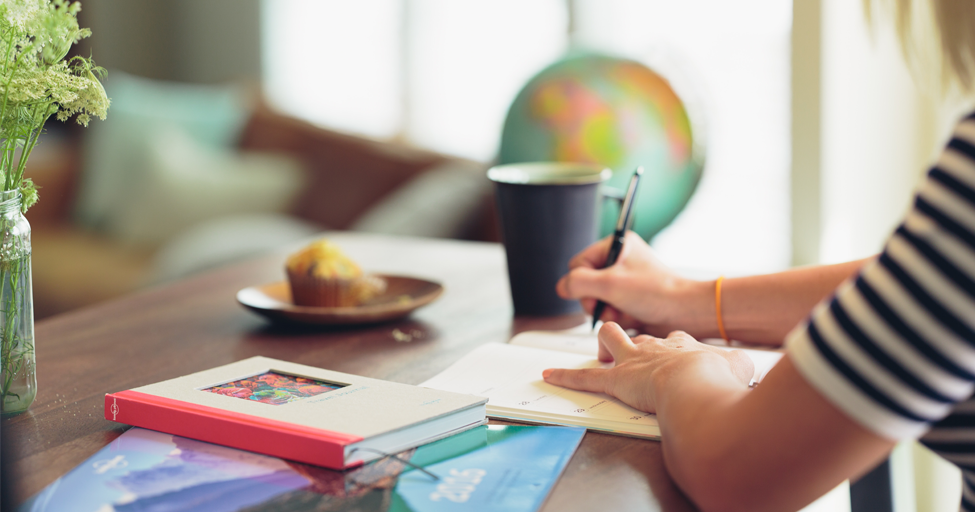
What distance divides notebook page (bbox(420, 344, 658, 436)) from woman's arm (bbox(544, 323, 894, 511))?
0.07 meters

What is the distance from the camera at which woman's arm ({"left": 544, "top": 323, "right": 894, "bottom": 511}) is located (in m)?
0.43

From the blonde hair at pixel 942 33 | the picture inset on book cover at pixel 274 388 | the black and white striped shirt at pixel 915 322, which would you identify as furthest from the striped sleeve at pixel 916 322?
the picture inset on book cover at pixel 274 388

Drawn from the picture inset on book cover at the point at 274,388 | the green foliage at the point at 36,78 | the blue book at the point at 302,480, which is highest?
the green foliage at the point at 36,78

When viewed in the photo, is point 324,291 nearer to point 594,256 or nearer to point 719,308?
point 594,256

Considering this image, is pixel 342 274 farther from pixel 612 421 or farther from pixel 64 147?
pixel 64 147

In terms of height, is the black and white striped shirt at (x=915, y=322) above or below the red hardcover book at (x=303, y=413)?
above

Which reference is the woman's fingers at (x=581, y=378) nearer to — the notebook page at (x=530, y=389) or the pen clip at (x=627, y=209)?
the notebook page at (x=530, y=389)

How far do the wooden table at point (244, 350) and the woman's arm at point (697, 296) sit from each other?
0.07 m

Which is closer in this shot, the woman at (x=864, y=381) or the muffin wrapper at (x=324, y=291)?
the woman at (x=864, y=381)

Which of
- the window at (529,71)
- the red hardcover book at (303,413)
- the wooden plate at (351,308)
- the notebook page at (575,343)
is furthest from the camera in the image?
the window at (529,71)

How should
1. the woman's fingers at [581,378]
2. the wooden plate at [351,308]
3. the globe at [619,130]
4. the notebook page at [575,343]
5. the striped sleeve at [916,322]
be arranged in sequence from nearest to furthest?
the striped sleeve at [916,322] < the woman's fingers at [581,378] < the notebook page at [575,343] < the wooden plate at [351,308] < the globe at [619,130]

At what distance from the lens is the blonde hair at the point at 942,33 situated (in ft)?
1.64

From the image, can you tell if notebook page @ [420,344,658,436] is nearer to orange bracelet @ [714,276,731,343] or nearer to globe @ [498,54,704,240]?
orange bracelet @ [714,276,731,343]

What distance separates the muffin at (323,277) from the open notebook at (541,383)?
0.23 metres
